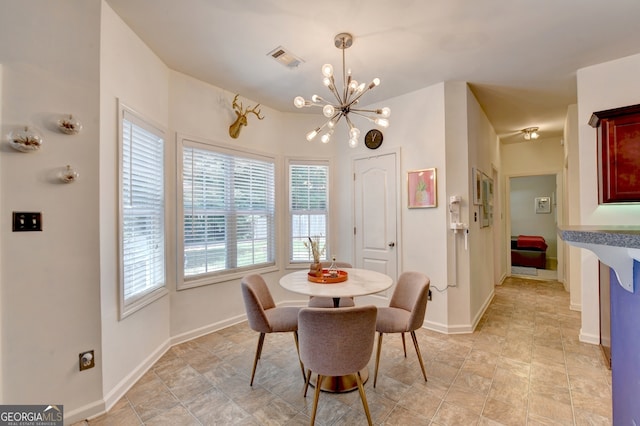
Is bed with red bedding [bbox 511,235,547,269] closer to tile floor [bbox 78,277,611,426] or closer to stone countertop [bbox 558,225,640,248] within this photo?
tile floor [bbox 78,277,611,426]

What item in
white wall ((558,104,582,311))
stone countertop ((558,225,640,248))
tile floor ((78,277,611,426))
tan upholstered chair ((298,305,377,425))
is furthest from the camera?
white wall ((558,104,582,311))

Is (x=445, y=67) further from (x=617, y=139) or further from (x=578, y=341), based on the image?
(x=578, y=341)

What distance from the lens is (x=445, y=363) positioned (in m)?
2.47

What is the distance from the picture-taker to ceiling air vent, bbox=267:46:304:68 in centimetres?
250

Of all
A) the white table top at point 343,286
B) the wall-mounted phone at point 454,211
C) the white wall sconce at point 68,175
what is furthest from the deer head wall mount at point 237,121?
the wall-mounted phone at point 454,211

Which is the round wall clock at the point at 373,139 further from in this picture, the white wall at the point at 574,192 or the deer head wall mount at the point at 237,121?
the white wall at the point at 574,192

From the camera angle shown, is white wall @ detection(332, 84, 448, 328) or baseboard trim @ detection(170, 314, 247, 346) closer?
baseboard trim @ detection(170, 314, 247, 346)

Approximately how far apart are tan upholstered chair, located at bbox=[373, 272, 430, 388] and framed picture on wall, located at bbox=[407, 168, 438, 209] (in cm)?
111

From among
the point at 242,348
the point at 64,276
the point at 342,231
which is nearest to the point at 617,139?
the point at 342,231

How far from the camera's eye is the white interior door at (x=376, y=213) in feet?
11.7

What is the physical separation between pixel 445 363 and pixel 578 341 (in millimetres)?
1630

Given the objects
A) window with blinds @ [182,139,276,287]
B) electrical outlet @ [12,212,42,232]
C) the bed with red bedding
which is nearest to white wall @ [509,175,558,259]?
the bed with red bedding

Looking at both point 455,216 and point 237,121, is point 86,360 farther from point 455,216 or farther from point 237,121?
point 455,216

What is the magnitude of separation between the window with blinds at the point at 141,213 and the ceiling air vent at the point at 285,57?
1.32 m
